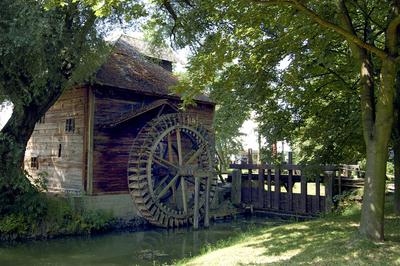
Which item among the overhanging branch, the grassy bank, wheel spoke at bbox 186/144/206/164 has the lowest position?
the grassy bank

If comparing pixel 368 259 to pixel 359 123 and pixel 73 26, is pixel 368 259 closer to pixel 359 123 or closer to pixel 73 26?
pixel 359 123

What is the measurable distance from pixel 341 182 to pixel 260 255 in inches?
411

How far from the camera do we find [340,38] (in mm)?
8547

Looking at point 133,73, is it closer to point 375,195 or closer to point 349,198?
point 349,198

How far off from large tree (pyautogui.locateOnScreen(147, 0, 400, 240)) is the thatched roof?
601 cm

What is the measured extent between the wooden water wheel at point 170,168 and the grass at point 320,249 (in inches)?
293

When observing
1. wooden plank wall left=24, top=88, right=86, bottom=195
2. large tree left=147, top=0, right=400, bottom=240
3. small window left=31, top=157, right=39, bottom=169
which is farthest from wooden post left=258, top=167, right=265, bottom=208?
small window left=31, top=157, right=39, bottom=169

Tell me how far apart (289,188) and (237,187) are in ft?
9.90

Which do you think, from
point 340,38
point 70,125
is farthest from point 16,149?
point 340,38

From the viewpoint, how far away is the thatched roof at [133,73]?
53.1ft

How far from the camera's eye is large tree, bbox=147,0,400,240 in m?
6.43

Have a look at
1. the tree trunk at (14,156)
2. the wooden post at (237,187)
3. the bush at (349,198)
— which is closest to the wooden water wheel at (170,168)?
the wooden post at (237,187)

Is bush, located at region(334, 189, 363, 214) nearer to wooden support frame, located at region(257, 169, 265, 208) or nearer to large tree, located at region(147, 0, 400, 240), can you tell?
wooden support frame, located at region(257, 169, 265, 208)

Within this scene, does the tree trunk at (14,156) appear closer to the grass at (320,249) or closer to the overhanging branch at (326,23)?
the grass at (320,249)
